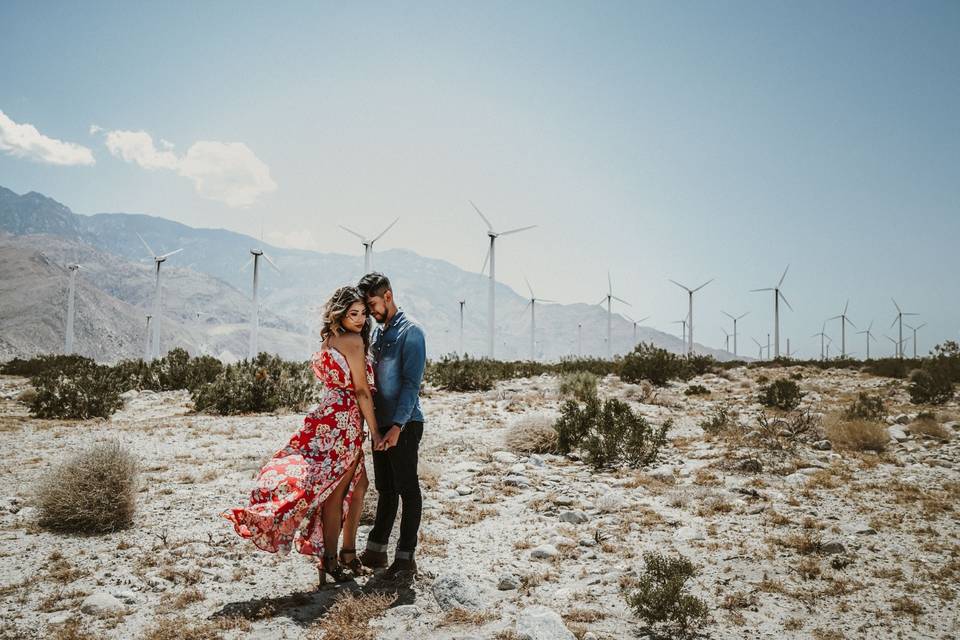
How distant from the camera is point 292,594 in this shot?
206 inches

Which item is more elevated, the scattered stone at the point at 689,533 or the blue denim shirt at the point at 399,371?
the blue denim shirt at the point at 399,371

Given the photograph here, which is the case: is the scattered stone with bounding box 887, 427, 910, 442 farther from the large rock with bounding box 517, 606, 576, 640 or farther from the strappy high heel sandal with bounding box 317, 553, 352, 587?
the strappy high heel sandal with bounding box 317, 553, 352, 587

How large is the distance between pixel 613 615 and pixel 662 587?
0.49m

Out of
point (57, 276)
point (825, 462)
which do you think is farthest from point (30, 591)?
point (57, 276)

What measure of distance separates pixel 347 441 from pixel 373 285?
143cm

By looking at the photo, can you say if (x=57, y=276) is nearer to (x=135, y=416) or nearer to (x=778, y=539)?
(x=135, y=416)

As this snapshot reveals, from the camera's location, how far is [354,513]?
5211 mm

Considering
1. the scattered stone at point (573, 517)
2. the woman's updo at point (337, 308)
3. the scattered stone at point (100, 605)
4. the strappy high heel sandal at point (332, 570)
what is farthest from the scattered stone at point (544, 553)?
the scattered stone at point (100, 605)

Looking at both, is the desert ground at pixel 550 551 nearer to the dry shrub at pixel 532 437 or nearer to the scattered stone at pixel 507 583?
the scattered stone at pixel 507 583

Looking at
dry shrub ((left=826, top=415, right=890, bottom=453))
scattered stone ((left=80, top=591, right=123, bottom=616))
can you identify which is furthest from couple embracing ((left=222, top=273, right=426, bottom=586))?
dry shrub ((left=826, top=415, right=890, bottom=453))

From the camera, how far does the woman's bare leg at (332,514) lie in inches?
199

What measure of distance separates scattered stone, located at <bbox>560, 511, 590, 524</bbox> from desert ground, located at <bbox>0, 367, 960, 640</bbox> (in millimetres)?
28

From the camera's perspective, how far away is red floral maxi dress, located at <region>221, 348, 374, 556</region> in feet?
15.7

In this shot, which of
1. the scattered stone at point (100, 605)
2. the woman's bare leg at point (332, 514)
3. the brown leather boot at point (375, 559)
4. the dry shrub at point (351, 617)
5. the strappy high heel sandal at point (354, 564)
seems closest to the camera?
the dry shrub at point (351, 617)
